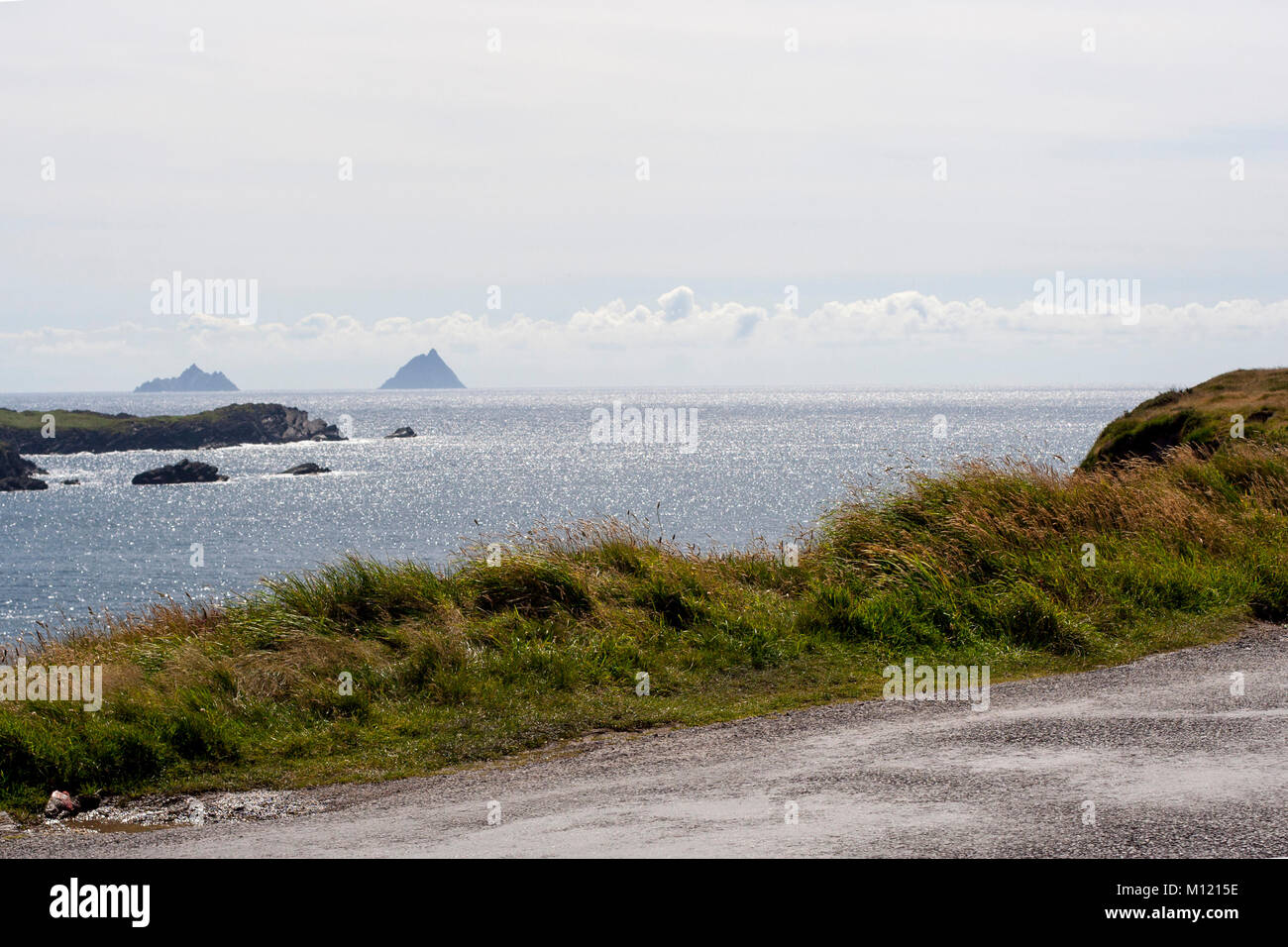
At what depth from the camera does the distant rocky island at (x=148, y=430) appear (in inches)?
5531

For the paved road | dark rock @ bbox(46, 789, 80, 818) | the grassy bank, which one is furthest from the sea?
dark rock @ bbox(46, 789, 80, 818)

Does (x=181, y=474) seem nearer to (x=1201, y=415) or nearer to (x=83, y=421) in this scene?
(x=83, y=421)

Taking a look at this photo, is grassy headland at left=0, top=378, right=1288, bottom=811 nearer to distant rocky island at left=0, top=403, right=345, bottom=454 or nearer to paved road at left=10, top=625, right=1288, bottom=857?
paved road at left=10, top=625, right=1288, bottom=857

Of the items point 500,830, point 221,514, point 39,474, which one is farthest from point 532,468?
point 500,830

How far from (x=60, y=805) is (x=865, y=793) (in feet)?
18.4

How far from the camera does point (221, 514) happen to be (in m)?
89.5

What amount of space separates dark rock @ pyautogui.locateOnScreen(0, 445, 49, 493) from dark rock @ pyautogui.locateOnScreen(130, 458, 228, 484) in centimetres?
946

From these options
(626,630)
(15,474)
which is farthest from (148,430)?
(626,630)

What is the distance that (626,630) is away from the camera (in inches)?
419

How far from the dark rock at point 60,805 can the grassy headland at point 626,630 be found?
6.9 inches

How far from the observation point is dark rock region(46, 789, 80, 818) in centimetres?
714

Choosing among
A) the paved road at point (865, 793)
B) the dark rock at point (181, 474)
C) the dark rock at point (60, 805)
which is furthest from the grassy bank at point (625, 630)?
the dark rock at point (181, 474)

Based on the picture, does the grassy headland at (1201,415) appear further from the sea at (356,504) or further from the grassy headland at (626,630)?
the grassy headland at (626,630)

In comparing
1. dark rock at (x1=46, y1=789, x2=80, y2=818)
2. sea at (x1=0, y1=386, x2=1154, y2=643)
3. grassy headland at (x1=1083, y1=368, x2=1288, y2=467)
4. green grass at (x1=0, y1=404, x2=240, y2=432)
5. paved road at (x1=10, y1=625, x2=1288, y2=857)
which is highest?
green grass at (x1=0, y1=404, x2=240, y2=432)
